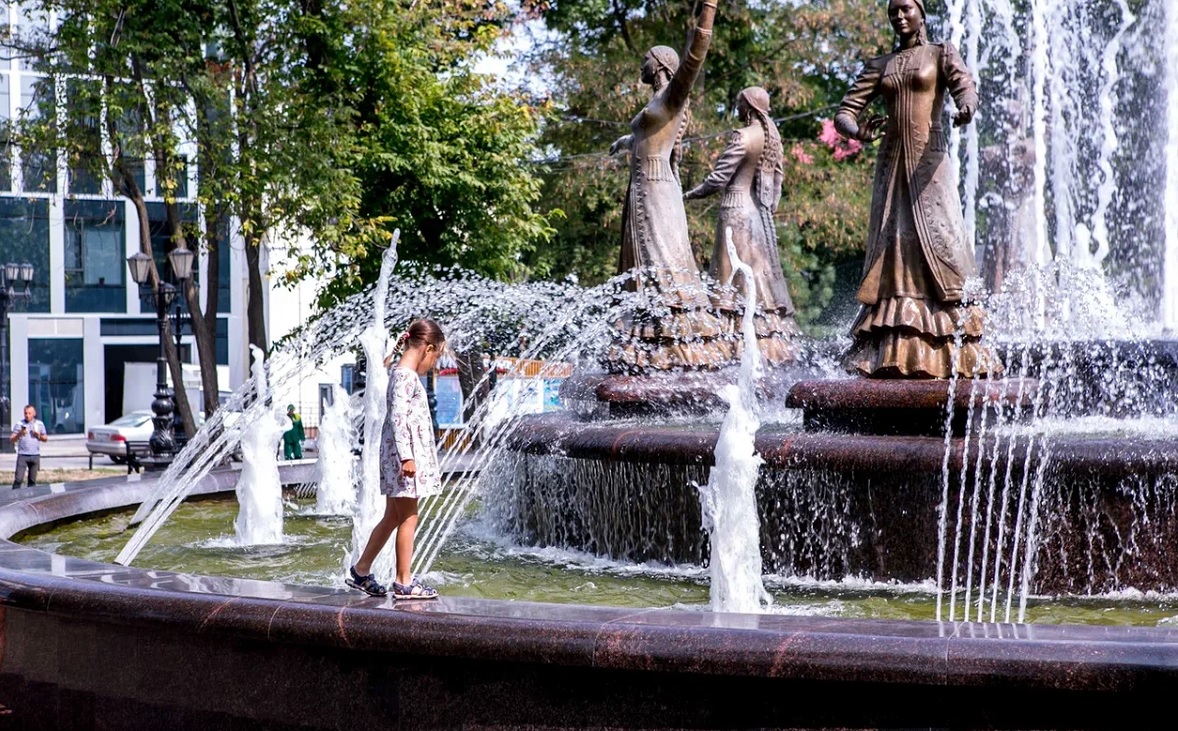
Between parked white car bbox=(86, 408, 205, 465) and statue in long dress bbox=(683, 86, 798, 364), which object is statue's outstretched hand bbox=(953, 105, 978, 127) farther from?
parked white car bbox=(86, 408, 205, 465)

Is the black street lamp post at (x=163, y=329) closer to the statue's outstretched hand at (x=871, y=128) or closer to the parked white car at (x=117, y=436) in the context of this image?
the parked white car at (x=117, y=436)

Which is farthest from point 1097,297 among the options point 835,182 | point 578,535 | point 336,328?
point 835,182

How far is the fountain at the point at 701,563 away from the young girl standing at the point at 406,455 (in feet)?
0.89

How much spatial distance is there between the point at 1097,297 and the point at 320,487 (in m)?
6.65

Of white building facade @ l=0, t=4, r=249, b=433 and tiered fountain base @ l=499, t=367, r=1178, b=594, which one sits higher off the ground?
white building facade @ l=0, t=4, r=249, b=433

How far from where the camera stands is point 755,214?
13.9m

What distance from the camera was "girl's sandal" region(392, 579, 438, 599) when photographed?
5.63 m

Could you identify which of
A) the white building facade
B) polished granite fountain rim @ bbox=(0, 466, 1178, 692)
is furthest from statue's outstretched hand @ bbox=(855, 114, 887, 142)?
the white building facade

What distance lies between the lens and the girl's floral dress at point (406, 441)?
19.7 ft

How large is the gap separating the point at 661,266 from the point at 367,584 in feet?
20.8

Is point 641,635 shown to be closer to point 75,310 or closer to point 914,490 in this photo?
point 914,490

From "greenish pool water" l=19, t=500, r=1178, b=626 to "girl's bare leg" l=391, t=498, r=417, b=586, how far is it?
1557mm

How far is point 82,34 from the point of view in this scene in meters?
20.6

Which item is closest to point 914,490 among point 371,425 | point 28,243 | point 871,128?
point 871,128
